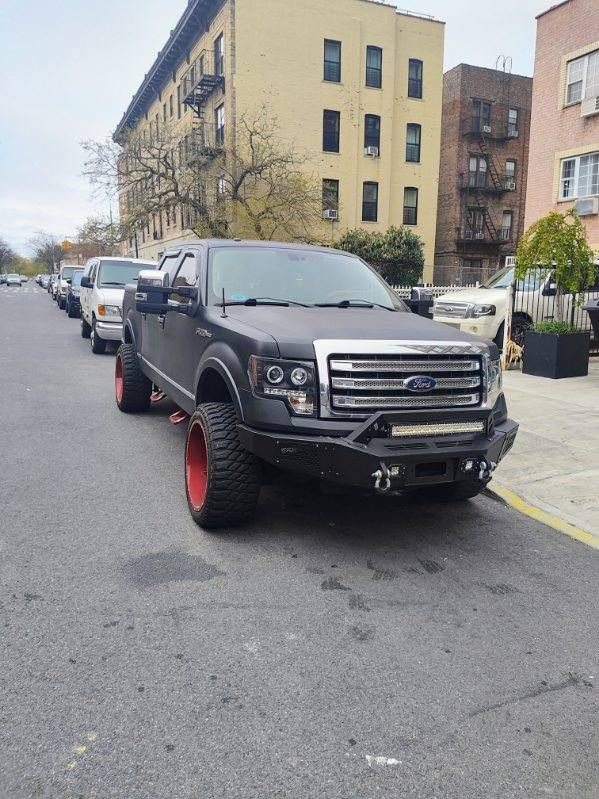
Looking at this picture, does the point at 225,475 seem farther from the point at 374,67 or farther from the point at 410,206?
the point at 374,67

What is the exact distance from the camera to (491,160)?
1519 inches

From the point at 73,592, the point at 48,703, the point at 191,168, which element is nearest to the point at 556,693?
the point at 48,703

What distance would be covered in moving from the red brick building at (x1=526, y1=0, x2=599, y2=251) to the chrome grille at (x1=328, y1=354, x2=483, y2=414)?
1907 centimetres

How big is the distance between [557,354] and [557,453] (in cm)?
466

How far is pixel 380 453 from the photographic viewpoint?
146 inches

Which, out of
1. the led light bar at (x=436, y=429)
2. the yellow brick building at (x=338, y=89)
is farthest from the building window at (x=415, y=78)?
the led light bar at (x=436, y=429)

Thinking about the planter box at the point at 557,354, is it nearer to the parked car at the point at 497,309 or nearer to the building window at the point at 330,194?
the parked car at the point at 497,309

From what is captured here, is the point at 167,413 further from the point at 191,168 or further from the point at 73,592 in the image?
the point at 191,168

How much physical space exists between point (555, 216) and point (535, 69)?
15.4m

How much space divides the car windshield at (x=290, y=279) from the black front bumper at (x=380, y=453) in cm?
150

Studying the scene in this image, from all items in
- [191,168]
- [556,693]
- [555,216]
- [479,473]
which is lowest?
[556,693]

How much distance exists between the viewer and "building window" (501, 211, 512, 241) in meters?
39.0

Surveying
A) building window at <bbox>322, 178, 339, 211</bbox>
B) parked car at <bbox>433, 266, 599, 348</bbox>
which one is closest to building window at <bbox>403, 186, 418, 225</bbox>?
building window at <bbox>322, 178, 339, 211</bbox>

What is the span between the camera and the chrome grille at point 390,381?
3.87 metres
